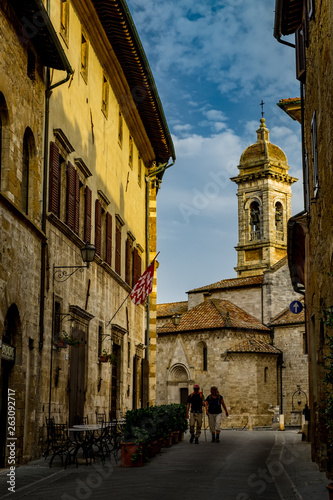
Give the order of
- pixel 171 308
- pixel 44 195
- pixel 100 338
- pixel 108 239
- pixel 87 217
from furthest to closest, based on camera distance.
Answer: pixel 171 308 < pixel 108 239 < pixel 100 338 < pixel 87 217 < pixel 44 195

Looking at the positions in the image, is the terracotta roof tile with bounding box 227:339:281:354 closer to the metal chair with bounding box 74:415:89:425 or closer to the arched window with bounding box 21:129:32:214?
the metal chair with bounding box 74:415:89:425

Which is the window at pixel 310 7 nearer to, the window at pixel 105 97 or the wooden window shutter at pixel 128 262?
the window at pixel 105 97

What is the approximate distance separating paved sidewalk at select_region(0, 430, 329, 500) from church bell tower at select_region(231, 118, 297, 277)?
189 feet

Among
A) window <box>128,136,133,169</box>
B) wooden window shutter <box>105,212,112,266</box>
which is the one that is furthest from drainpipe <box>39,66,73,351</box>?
window <box>128,136,133,169</box>

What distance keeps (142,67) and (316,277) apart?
12.1 meters

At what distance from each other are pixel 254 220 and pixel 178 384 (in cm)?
2556

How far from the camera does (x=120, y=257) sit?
24.9 metres

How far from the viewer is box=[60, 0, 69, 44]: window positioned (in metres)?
17.7

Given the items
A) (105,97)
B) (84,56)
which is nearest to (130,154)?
(105,97)

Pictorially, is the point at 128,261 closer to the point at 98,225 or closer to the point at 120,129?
the point at 120,129

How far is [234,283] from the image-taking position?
62.1 meters

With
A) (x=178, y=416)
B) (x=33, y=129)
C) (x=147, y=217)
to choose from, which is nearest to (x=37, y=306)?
(x=33, y=129)

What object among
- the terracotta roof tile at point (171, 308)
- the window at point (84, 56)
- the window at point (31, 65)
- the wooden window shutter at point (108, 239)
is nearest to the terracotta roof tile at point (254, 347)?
the terracotta roof tile at point (171, 308)

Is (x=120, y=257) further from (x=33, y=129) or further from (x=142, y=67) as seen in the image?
(x=33, y=129)
